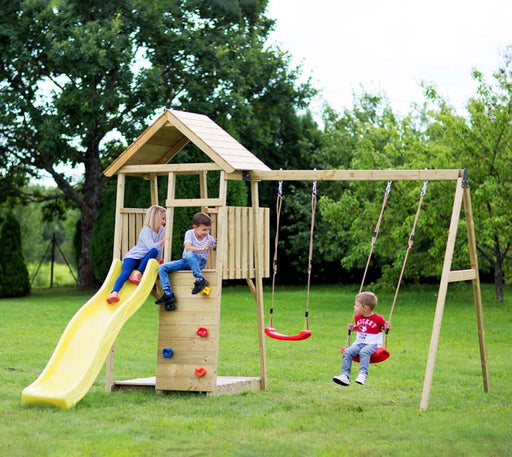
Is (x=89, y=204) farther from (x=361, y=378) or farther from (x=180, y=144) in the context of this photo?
(x=361, y=378)

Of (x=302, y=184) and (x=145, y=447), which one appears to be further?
(x=302, y=184)

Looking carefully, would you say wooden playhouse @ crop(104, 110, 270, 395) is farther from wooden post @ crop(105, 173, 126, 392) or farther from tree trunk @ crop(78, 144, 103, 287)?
tree trunk @ crop(78, 144, 103, 287)

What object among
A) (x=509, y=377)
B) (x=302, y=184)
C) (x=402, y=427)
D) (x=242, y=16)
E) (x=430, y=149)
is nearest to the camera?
(x=402, y=427)

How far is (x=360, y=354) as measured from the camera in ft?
31.0

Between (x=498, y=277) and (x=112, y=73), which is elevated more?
(x=112, y=73)

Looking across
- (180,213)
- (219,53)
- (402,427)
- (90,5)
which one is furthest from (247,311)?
(402,427)

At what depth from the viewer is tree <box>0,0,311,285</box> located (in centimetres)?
2464

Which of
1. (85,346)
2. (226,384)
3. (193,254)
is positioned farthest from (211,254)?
(85,346)

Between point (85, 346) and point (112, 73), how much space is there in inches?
654

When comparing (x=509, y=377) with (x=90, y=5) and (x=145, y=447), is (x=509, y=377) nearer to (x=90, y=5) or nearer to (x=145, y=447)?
(x=145, y=447)

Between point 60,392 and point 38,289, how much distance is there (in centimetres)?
2252

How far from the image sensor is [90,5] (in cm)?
2625

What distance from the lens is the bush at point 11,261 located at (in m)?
26.4

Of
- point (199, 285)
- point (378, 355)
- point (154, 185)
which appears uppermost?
point (154, 185)
